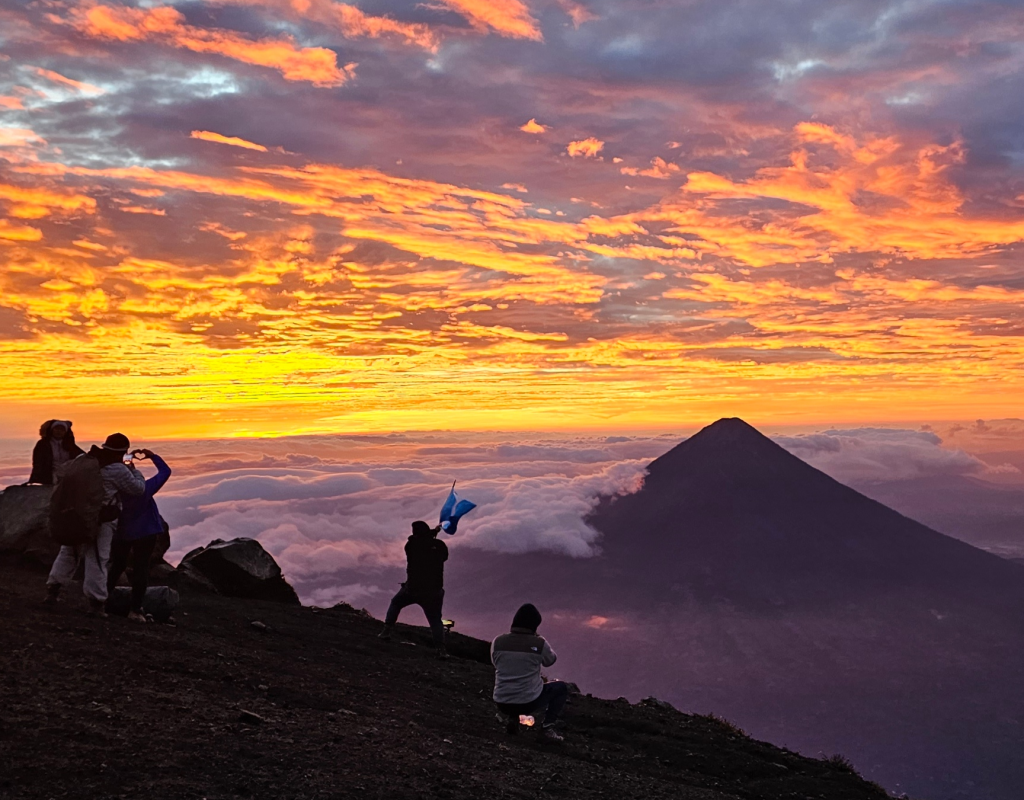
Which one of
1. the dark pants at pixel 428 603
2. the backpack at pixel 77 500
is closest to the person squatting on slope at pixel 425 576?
the dark pants at pixel 428 603

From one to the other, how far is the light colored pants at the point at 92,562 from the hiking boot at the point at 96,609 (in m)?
0.09

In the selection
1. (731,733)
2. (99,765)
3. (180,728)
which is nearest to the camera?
(99,765)

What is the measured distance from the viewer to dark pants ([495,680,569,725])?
11180mm

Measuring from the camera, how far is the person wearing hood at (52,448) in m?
15.2

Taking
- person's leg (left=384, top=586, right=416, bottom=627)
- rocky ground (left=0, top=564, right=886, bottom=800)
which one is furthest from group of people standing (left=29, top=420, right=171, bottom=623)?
person's leg (left=384, top=586, right=416, bottom=627)

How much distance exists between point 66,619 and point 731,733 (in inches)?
467

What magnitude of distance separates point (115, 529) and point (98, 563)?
0.56m

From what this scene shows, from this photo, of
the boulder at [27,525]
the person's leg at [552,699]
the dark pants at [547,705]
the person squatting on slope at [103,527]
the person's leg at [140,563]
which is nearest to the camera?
the dark pants at [547,705]

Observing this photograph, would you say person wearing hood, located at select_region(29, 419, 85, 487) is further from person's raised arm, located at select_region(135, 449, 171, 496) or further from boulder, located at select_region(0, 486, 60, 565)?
person's raised arm, located at select_region(135, 449, 171, 496)

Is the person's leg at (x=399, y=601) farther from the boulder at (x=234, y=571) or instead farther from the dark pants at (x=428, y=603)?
the boulder at (x=234, y=571)

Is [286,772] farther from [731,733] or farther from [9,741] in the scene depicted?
[731,733]

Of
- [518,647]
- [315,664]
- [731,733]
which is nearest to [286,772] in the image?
[518,647]

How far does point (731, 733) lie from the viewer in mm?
16062

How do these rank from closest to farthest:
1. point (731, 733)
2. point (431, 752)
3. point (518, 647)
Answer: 1. point (431, 752)
2. point (518, 647)
3. point (731, 733)
